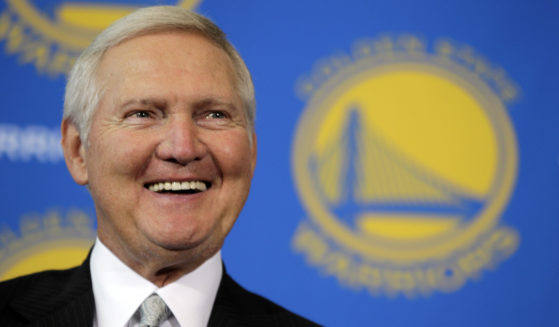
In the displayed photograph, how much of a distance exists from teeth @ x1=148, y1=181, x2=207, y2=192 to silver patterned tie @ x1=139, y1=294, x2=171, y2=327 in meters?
0.20

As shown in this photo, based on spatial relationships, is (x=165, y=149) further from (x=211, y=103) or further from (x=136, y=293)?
(x=136, y=293)

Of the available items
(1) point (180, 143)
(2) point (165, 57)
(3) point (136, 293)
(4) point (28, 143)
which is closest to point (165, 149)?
(1) point (180, 143)

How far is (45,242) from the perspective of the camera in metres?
2.07

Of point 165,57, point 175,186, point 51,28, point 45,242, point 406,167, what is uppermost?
point 51,28

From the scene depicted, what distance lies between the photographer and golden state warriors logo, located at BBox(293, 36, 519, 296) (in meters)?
2.09

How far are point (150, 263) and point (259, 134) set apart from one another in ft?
3.34

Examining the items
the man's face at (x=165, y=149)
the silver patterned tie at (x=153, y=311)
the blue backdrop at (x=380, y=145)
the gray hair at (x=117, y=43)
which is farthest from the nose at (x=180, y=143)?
the blue backdrop at (x=380, y=145)

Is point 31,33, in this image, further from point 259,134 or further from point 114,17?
point 259,134

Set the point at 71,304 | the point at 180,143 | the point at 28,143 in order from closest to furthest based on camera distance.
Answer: the point at 180,143 < the point at 71,304 < the point at 28,143

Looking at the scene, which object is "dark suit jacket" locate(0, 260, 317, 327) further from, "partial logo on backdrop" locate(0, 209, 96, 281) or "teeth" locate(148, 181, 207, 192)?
"partial logo on backdrop" locate(0, 209, 96, 281)

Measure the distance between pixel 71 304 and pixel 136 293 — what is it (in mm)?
135

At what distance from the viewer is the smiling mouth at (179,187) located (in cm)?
111

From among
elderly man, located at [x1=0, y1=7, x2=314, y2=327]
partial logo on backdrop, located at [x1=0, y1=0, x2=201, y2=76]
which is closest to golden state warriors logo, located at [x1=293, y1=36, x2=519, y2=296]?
partial logo on backdrop, located at [x1=0, y1=0, x2=201, y2=76]

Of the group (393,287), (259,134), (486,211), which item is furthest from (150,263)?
(486,211)
